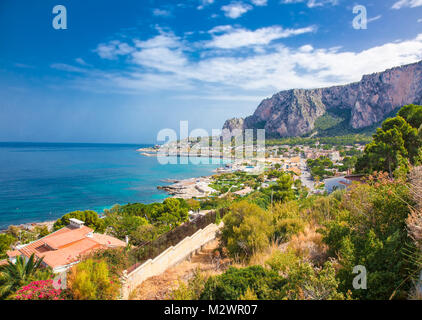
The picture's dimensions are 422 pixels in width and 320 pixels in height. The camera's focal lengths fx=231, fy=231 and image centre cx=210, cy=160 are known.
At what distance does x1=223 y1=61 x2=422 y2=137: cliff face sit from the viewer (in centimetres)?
7750

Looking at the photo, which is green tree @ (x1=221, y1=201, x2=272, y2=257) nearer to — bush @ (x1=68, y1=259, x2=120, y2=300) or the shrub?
bush @ (x1=68, y1=259, x2=120, y2=300)

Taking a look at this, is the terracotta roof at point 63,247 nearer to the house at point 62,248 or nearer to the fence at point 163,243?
the house at point 62,248

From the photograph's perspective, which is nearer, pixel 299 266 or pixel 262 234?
pixel 299 266

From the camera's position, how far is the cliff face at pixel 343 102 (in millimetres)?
77500

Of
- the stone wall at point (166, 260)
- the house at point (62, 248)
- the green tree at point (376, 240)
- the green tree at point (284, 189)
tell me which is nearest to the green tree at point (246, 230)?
the stone wall at point (166, 260)

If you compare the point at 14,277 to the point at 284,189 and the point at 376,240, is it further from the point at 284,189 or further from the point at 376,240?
the point at 284,189

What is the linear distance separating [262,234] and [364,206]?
280cm

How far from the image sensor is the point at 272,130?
12356 cm

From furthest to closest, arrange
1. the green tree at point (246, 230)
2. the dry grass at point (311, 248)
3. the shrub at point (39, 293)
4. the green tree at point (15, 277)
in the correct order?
1. the green tree at point (246, 230)
2. the green tree at point (15, 277)
3. the dry grass at point (311, 248)
4. the shrub at point (39, 293)

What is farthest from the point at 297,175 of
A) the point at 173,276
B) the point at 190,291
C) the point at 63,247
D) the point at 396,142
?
the point at 190,291

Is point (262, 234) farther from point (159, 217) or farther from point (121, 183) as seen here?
point (121, 183)

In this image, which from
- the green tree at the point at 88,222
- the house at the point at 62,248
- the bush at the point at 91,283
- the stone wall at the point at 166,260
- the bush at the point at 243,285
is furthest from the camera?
the green tree at the point at 88,222

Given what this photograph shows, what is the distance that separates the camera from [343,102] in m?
105

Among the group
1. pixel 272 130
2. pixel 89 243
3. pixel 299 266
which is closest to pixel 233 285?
pixel 299 266
